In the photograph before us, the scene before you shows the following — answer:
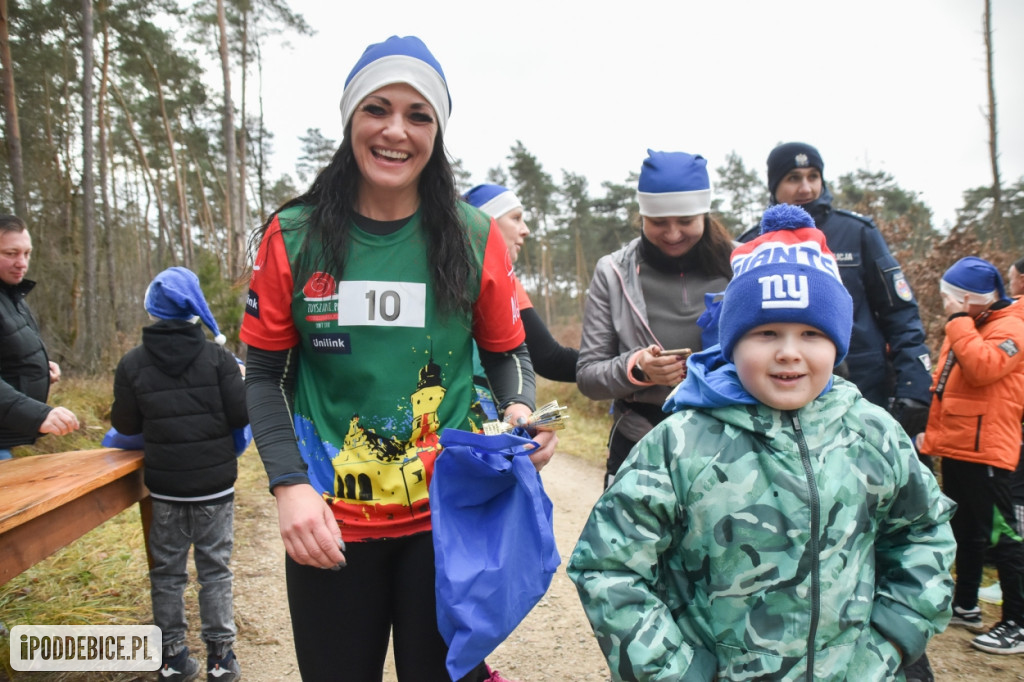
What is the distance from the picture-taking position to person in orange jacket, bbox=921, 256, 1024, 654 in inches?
135

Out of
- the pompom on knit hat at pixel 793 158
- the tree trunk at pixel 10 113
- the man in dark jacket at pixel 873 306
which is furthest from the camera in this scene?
the tree trunk at pixel 10 113

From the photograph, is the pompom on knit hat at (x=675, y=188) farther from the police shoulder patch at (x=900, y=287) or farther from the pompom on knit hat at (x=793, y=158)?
the police shoulder patch at (x=900, y=287)

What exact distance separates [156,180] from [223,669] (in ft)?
90.0

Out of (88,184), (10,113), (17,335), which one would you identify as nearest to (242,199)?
(88,184)

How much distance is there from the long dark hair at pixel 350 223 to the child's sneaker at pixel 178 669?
267cm

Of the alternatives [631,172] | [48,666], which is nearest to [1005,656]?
[48,666]

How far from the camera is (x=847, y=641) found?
1.44 m

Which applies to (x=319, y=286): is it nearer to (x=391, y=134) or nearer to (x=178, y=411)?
(x=391, y=134)

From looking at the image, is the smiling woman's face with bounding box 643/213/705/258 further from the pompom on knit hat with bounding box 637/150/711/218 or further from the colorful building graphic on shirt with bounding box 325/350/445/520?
the colorful building graphic on shirt with bounding box 325/350/445/520

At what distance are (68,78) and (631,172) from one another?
22384 mm

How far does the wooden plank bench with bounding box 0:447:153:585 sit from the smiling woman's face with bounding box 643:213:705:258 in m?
2.63

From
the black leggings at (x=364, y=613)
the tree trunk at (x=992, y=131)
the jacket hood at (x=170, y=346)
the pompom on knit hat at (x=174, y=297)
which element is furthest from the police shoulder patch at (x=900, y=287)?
the tree trunk at (x=992, y=131)

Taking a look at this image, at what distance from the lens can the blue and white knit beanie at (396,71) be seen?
5.32 feet

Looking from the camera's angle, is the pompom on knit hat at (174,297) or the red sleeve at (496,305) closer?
the red sleeve at (496,305)
